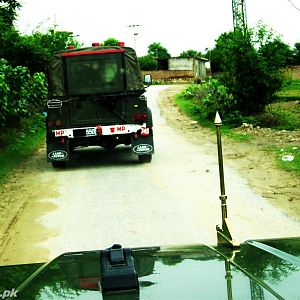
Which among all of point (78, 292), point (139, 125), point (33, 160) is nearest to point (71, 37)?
point (33, 160)

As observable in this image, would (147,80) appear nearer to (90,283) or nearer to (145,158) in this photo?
(145,158)

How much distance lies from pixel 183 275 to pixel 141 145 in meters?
10.5

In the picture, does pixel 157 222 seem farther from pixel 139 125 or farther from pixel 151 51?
pixel 151 51

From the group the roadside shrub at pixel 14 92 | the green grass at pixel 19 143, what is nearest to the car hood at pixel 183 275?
the green grass at pixel 19 143

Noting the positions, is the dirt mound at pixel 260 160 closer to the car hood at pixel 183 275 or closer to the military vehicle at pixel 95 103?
the military vehicle at pixel 95 103

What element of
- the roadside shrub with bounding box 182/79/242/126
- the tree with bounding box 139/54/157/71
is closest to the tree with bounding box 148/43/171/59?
the tree with bounding box 139/54/157/71

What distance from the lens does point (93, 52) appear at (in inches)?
517

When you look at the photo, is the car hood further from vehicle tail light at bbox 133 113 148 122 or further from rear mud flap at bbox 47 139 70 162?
rear mud flap at bbox 47 139 70 162

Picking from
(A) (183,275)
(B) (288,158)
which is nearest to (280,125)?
(B) (288,158)

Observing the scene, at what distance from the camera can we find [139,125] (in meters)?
13.1

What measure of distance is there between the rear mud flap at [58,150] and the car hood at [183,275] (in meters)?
9.89

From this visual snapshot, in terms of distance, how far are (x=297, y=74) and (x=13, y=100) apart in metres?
44.4

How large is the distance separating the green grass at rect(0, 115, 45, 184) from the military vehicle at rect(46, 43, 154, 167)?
4.25 ft

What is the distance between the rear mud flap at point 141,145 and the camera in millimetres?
13117
